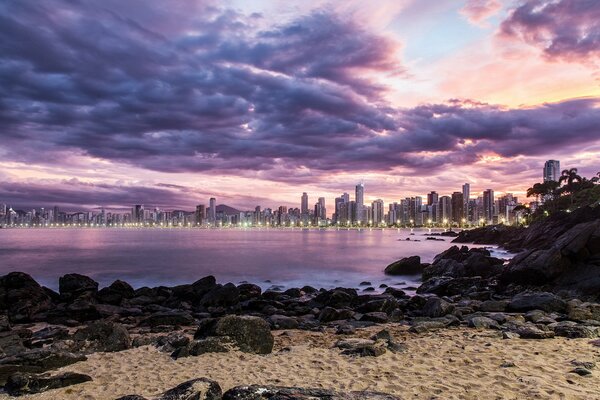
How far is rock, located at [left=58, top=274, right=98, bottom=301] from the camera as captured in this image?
2523 centimetres

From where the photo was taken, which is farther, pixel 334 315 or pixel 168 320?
pixel 334 315

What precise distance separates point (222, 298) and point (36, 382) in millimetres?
14854

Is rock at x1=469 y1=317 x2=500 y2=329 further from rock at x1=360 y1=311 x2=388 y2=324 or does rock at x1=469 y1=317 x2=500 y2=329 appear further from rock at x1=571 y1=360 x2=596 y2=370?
rock at x1=571 y1=360 x2=596 y2=370

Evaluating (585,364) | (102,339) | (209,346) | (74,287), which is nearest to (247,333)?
(209,346)

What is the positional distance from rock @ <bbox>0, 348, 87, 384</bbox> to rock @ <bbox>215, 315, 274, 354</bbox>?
3884mm

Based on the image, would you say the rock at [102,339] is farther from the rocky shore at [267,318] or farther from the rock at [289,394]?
the rock at [289,394]

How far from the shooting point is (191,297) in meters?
25.9

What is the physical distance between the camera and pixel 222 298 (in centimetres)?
2355

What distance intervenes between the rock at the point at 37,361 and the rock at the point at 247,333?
153 inches

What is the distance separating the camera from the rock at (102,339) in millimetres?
12438

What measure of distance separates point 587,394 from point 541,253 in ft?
71.7

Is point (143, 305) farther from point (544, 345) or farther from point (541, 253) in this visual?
point (541, 253)

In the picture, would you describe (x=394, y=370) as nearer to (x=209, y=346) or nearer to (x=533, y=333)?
(x=209, y=346)

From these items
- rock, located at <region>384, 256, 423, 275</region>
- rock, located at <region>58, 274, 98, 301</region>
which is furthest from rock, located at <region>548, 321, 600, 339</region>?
rock, located at <region>384, 256, 423, 275</region>
